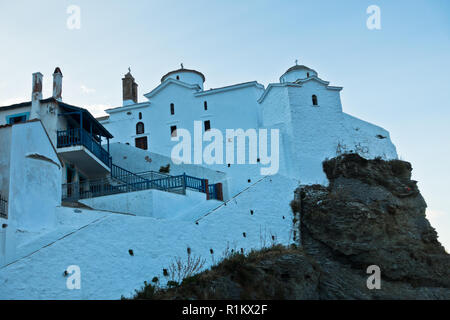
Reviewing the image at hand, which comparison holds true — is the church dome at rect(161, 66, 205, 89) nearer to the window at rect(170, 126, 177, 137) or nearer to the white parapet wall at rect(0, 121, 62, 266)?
the window at rect(170, 126, 177, 137)

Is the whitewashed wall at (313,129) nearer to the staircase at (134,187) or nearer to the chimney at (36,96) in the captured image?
the staircase at (134,187)

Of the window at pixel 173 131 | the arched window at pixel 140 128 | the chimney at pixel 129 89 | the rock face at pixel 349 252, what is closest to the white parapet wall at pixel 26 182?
the rock face at pixel 349 252

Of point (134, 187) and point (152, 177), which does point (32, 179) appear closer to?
point (134, 187)

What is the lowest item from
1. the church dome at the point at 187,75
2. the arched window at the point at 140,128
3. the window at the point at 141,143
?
the window at the point at 141,143

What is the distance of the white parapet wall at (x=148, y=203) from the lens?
1994cm

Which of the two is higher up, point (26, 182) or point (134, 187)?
point (134, 187)

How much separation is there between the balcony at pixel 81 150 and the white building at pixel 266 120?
601 centimetres

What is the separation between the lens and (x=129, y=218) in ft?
53.5

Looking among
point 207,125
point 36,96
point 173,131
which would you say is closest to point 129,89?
point 173,131

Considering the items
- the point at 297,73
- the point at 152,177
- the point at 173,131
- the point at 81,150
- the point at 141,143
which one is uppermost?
the point at 297,73

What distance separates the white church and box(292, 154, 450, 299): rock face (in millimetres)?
1198

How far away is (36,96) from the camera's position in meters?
22.5

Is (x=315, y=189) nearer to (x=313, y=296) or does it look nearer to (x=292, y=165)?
(x=292, y=165)

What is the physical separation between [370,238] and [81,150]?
13476 millimetres
